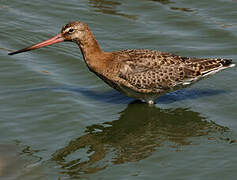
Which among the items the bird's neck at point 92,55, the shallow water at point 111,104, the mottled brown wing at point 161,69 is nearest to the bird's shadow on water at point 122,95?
the shallow water at point 111,104

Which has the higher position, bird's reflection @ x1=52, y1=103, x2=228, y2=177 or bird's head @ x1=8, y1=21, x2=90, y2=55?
bird's head @ x1=8, y1=21, x2=90, y2=55

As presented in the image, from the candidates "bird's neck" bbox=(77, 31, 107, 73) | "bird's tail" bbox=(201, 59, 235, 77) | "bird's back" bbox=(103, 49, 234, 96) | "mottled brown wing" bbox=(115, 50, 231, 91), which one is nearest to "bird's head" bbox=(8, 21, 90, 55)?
"bird's neck" bbox=(77, 31, 107, 73)

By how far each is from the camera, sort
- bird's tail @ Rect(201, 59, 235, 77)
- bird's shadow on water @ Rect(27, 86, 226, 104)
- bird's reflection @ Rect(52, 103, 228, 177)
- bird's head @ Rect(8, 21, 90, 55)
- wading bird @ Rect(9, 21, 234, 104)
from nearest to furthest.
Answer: bird's reflection @ Rect(52, 103, 228, 177), bird's head @ Rect(8, 21, 90, 55), wading bird @ Rect(9, 21, 234, 104), bird's tail @ Rect(201, 59, 235, 77), bird's shadow on water @ Rect(27, 86, 226, 104)

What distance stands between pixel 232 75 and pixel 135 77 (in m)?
2.84

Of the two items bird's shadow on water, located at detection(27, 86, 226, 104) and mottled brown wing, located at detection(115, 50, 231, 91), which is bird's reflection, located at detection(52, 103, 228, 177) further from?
mottled brown wing, located at detection(115, 50, 231, 91)

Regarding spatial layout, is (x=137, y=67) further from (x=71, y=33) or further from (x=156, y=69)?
(x=71, y=33)

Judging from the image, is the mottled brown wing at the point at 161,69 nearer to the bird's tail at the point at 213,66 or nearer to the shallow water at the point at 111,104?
the bird's tail at the point at 213,66

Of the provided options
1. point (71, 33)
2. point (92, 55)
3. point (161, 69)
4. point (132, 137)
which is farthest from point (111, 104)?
point (71, 33)

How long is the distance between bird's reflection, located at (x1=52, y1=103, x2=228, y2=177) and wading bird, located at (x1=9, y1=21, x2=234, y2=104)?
1.75 ft

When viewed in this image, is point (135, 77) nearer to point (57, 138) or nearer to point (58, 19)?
point (57, 138)

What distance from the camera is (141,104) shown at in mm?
12508

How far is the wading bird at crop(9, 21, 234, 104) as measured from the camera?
11703 mm

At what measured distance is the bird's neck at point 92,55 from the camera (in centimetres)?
1175

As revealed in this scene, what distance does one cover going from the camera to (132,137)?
10797 mm
